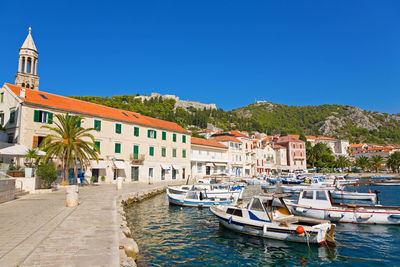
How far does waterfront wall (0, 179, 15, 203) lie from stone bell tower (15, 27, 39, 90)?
91.5 ft

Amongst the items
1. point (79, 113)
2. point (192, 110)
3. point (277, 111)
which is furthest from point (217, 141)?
point (277, 111)

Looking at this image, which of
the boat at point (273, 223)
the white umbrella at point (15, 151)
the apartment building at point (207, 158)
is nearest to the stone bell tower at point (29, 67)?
the white umbrella at point (15, 151)

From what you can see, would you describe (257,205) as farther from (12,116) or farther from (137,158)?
(12,116)

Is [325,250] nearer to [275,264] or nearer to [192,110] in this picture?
[275,264]

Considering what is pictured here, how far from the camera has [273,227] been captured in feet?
38.6

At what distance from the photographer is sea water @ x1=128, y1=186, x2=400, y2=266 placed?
9.52 m

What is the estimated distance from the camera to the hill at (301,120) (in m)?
130

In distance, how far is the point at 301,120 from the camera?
165m

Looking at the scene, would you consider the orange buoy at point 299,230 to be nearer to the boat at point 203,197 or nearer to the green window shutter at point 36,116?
the boat at point 203,197

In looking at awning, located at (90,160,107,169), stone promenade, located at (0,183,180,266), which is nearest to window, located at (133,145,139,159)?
awning, located at (90,160,107,169)

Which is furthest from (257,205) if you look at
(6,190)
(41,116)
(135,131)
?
(135,131)

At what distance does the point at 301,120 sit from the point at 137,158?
5896 inches

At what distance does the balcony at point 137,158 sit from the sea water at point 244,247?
→ 20151 millimetres

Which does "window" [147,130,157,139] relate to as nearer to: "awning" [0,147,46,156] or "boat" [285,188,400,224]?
"awning" [0,147,46,156]
